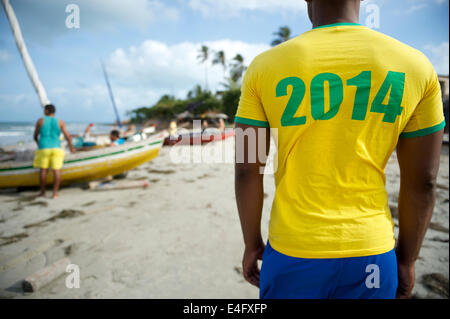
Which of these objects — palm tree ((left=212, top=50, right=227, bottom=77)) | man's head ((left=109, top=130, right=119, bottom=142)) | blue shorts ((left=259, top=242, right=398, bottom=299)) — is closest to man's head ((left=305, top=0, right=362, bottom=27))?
blue shorts ((left=259, top=242, right=398, bottom=299))

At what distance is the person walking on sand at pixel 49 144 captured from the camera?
541cm

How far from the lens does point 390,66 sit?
88 centimetres

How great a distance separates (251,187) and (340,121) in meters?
0.53

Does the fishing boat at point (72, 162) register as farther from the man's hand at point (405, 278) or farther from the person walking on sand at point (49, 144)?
the man's hand at point (405, 278)

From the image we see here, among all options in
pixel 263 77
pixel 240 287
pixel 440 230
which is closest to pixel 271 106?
pixel 263 77

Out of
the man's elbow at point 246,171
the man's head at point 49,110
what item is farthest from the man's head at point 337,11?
the man's head at point 49,110

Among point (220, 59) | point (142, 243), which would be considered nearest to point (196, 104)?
point (220, 59)

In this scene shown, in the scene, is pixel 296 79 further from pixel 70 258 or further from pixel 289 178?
pixel 70 258

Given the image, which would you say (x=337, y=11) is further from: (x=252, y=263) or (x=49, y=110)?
(x=49, y=110)

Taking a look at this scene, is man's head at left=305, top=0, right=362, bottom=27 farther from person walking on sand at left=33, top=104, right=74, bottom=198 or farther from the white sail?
the white sail

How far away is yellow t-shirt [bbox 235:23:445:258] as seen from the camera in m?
0.90

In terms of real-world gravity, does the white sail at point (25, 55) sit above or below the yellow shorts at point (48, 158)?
above

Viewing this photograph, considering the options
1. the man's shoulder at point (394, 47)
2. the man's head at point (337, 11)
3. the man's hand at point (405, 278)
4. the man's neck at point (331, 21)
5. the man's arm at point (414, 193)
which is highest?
the man's head at point (337, 11)
